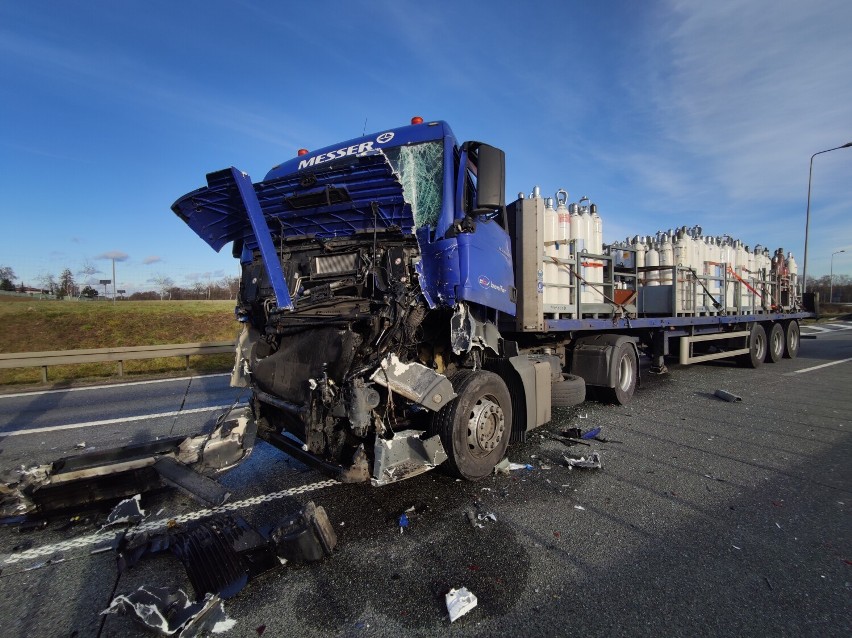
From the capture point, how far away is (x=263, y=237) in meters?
3.89

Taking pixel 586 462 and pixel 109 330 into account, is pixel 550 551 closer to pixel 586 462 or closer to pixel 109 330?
pixel 586 462

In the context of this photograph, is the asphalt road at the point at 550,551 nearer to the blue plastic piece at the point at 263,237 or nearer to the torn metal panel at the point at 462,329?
the torn metal panel at the point at 462,329

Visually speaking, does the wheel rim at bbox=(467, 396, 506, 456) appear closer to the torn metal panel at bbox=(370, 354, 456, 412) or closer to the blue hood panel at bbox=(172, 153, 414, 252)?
the torn metal panel at bbox=(370, 354, 456, 412)

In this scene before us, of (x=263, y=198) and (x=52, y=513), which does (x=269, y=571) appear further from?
(x=263, y=198)

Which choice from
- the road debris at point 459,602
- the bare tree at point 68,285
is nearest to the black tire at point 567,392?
the road debris at point 459,602

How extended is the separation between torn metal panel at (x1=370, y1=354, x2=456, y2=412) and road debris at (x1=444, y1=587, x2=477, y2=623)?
1295 millimetres

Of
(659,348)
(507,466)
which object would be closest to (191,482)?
(507,466)

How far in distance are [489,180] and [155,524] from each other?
3.76 metres

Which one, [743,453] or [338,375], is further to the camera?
[743,453]

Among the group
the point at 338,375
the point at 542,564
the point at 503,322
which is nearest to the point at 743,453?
the point at 503,322

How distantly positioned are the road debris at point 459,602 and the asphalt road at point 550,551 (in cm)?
4

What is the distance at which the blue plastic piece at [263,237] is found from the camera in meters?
3.78

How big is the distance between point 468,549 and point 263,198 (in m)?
3.46

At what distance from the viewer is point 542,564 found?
110 inches
